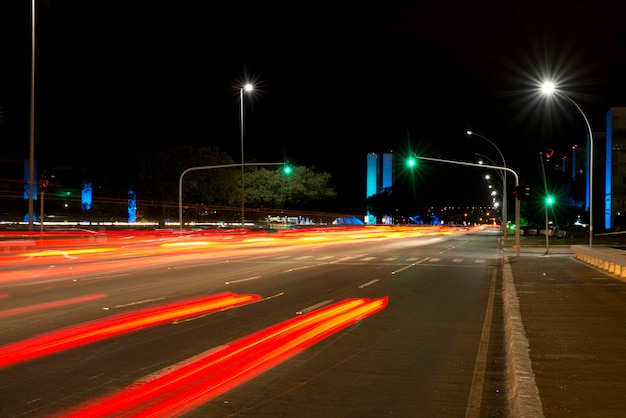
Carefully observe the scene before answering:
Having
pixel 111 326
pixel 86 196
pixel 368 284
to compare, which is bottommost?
pixel 368 284

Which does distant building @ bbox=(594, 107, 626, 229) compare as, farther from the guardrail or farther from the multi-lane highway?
the multi-lane highway

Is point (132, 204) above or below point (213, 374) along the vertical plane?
above

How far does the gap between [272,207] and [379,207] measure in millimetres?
75326

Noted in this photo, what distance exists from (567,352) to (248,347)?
4201 mm

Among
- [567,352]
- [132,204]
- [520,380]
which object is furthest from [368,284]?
[132,204]

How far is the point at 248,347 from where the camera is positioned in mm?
9258

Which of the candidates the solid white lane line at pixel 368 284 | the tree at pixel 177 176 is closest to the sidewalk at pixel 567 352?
the solid white lane line at pixel 368 284

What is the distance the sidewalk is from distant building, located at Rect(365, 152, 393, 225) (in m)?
127

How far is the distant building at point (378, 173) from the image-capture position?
143250mm

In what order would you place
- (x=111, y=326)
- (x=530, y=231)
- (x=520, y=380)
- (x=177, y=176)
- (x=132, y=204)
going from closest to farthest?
(x=520, y=380) → (x=111, y=326) → (x=177, y=176) → (x=132, y=204) → (x=530, y=231)

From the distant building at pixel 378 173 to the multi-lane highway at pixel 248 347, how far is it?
124 meters

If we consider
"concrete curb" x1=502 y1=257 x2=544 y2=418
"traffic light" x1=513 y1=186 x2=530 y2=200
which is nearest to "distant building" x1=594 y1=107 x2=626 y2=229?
"traffic light" x1=513 y1=186 x2=530 y2=200

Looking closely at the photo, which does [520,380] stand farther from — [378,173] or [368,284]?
[378,173]

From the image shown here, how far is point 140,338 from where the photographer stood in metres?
10.0
